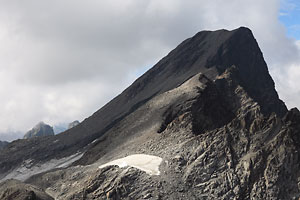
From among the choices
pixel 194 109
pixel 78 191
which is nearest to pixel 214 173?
pixel 78 191

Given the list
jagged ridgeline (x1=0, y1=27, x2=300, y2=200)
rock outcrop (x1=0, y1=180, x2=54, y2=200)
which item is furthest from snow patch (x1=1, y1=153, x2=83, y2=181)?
rock outcrop (x1=0, y1=180, x2=54, y2=200)

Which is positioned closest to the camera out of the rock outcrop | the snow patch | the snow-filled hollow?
the rock outcrop

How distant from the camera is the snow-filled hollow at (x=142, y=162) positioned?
212 ft

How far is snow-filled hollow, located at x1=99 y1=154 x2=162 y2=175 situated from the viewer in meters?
64.6

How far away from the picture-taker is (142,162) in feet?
222

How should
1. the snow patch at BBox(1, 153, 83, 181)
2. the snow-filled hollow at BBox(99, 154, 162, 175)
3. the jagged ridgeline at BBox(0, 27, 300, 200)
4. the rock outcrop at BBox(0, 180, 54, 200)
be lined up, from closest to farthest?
Answer: the jagged ridgeline at BBox(0, 27, 300, 200) → the rock outcrop at BBox(0, 180, 54, 200) → the snow-filled hollow at BBox(99, 154, 162, 175) → the snow patch at BBox(1, 153, 83, 181)

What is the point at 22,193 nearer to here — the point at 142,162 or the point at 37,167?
the point at 142,162

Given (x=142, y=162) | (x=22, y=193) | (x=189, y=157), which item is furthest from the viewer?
(x=142, y=162)

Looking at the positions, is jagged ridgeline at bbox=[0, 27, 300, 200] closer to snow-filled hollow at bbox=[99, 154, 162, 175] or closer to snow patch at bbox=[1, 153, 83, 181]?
snow-filled hollow at bbox=[99, 154, 162, 175]

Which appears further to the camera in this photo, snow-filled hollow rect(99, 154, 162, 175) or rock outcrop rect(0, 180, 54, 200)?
snow-filled hollow rect(99, 154, 162, 175)

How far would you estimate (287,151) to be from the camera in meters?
63.6

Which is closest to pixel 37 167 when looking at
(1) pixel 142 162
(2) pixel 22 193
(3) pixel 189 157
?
(2) pixel 22 193

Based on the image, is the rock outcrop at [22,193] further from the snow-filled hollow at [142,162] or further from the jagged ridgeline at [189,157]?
the snow-filled hollow at [142,162]

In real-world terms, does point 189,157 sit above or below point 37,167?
below
